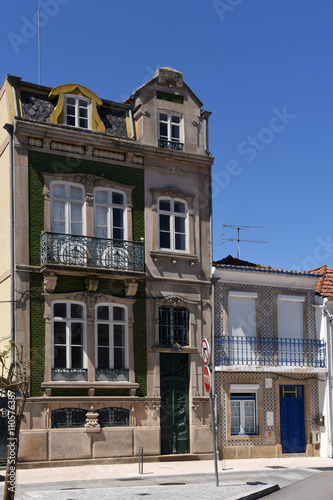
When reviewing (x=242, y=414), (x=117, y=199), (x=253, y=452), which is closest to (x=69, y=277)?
(x=117, y=199)

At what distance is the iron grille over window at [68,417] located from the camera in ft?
74.8

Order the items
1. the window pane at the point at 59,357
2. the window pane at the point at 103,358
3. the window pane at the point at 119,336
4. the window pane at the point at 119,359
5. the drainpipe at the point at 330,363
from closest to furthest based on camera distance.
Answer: the window pane at the point at 59,357 → the window pane at the point at 103,358 → the window pane at the point at 119,359 → the window pane at the point at 119,336 → the drainpipe at the point at 330,363

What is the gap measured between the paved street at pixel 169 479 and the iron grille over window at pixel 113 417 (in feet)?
4.49

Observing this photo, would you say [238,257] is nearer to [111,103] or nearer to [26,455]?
[111,103]

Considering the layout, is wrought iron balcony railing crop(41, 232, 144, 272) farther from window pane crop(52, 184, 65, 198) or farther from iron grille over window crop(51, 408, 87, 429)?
iron grille over window crop(51, 408, 87, 429)

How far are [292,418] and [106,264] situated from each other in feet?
31.0

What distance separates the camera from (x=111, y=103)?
2636 centimetres

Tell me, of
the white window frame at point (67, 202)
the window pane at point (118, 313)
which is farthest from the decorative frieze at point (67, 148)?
the window pane at point (118, 313)

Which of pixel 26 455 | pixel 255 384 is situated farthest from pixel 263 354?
pixel 26 455

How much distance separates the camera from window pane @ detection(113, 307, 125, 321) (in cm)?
2467

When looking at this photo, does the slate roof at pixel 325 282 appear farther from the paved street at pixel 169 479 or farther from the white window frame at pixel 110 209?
the white window frame at pixel 110 209

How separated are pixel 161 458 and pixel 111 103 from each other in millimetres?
12362

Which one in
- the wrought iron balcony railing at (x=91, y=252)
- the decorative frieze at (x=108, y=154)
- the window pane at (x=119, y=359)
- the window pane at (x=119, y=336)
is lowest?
the window pane at (x=119, y=359)

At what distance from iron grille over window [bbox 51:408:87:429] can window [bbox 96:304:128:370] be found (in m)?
1.61
